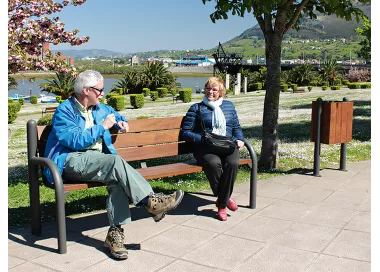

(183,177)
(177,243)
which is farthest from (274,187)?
(177,243)

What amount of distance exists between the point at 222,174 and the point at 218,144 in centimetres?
31

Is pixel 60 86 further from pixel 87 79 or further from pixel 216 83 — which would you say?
pixel 87 79

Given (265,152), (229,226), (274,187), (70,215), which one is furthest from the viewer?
(265,152)

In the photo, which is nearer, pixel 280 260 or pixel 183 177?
pixel 280 260

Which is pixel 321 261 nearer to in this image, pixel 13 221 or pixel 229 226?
pixel 229 226

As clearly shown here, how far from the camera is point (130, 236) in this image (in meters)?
4.39

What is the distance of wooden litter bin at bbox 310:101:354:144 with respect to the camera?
273 inches

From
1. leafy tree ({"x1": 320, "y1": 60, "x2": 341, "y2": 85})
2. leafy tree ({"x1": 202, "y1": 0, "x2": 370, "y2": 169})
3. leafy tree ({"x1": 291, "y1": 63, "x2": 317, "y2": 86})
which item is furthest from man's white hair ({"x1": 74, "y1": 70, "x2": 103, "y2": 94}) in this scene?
leafy tree ({"x1": 320, "y1": 60, "x2": 341, "y2": 85})

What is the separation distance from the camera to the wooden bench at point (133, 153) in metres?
3.93

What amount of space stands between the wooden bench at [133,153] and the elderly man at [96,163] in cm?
14

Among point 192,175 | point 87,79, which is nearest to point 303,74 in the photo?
point 192,175

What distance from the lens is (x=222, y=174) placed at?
496 cm

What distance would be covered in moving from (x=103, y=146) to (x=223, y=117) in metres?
1.41

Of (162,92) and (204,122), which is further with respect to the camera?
(162,92)
